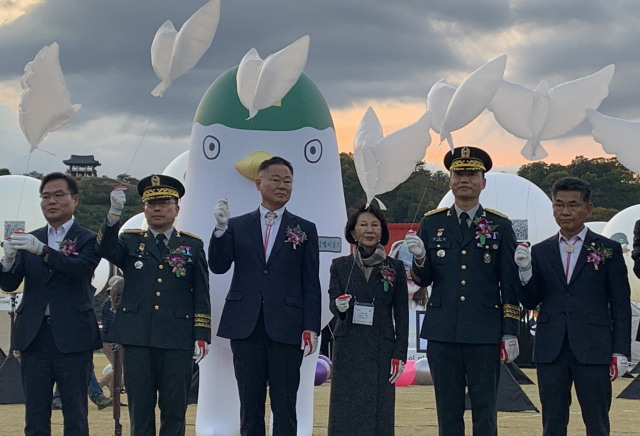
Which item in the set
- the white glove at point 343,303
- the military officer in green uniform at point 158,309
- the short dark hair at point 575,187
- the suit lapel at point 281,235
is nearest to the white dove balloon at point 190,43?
the military officer in green uniform at point 158,309

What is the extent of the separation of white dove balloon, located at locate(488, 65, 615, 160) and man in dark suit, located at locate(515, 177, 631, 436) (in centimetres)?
66

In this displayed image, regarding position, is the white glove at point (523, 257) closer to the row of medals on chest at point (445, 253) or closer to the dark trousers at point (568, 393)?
the row of medals on chest at point (445, 253)

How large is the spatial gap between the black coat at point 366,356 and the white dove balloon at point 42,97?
2.05 metres

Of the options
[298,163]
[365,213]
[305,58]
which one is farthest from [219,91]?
[365,213]

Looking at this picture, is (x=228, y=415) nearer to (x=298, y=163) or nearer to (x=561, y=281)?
(x=298, y=163)

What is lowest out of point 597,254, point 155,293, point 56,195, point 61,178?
point 155,293

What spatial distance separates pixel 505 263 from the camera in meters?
4.90

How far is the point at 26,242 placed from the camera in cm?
486

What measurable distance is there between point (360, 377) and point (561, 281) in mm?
1330

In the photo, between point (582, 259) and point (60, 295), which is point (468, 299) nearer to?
point (582, 259)

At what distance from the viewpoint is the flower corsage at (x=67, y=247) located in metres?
5.13

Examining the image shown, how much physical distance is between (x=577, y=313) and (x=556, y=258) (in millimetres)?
331

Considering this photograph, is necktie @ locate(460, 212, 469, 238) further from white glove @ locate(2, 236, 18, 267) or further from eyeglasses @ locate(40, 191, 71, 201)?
white glove @ locate(2, 236, 18, 267)

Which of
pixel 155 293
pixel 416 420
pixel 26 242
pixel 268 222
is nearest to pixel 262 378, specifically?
pixel 155 293
